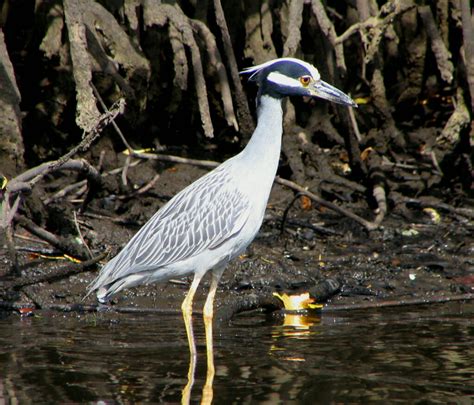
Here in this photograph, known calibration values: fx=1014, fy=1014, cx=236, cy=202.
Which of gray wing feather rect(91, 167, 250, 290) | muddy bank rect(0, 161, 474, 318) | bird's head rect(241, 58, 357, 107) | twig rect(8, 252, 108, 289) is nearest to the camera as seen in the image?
gray wing feather rect(91, 167, 250, 290)

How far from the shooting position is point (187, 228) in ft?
20.9

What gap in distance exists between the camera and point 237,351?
5762 millimetres

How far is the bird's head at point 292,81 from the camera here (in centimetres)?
629

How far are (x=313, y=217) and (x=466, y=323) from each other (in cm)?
248

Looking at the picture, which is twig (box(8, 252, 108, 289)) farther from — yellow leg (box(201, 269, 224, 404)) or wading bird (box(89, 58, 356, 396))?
yellow leg (box(201, 269, 224, 404))

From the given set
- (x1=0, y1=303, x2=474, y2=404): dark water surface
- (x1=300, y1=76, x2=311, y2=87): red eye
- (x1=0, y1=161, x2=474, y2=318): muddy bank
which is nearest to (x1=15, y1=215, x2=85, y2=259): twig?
(x1=0, y1=161, x2=474, y2=318): muddy bank

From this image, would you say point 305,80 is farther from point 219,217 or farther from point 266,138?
point 219,217

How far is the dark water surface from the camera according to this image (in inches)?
192

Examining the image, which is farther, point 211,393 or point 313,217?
point 313,217

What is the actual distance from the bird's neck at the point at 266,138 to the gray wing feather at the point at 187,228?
229 millimetres

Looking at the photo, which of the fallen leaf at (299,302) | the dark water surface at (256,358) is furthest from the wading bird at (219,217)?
the fallen leaf at (299,302)

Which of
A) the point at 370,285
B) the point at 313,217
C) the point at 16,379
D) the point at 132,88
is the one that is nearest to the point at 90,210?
the point at 132,88

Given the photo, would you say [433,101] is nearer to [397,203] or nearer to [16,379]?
[397,203]

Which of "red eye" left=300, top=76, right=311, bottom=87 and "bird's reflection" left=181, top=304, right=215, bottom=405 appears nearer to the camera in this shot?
"bird's reflection" left=181, top=304, right=215, bottom=405
